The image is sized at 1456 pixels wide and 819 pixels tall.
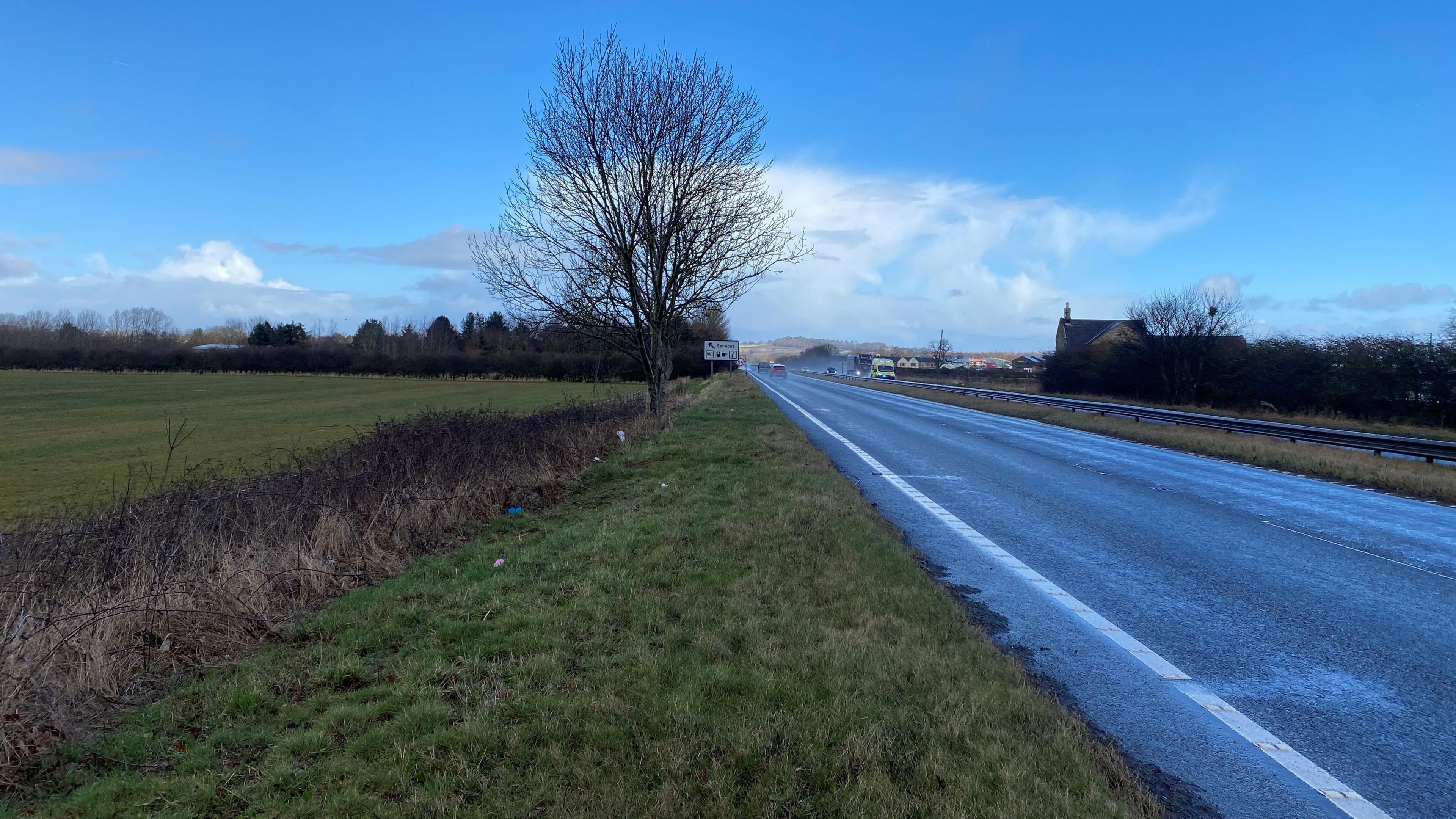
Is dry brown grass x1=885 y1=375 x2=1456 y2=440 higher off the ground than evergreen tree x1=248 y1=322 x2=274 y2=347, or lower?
lower

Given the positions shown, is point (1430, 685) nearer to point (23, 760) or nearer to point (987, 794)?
point (987, 794)

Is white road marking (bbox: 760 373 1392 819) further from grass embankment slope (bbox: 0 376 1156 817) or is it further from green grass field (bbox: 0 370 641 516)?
green grass field (bbox: 0 370 641 516)

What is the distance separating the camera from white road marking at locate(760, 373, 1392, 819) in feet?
9.95

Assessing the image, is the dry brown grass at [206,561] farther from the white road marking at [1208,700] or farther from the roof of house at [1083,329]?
the roof of house at [1083,329]

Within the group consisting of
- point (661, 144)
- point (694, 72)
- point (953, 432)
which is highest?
point (694, 72)

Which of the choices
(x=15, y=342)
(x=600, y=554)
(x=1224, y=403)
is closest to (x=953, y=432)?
(x=600, y=554)

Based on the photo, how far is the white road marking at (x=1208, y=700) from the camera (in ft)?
9.95

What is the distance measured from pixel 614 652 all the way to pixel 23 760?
2.73m

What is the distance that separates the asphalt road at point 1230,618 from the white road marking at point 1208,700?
0.05 ft

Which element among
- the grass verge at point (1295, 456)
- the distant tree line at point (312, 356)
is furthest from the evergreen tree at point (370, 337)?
the grass verge at point (1295, 456)

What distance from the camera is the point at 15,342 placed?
90.6 m


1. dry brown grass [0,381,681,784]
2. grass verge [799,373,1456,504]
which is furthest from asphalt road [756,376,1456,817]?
dry brown grass [0,381,681,784]

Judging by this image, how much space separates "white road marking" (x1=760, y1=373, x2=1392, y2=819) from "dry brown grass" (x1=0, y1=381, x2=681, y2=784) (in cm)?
568

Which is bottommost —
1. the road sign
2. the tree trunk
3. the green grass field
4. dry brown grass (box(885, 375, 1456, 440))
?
the green grass field
